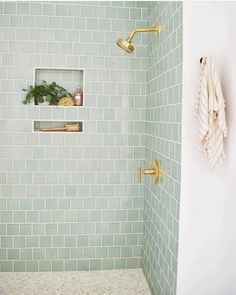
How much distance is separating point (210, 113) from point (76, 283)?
1.52m

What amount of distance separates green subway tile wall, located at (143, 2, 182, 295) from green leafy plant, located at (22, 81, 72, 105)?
25.7 inches

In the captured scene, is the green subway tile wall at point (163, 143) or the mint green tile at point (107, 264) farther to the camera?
the mint green tile at point (107, 264)

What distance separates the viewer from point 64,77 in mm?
2250

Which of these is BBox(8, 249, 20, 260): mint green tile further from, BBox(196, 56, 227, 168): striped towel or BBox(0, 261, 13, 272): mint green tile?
BBox(196, 56, 227, 168): striped towel

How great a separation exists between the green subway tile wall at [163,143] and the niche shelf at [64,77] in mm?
507

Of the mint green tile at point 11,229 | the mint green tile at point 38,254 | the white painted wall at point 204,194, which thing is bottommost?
the mint green tile at point 38,254

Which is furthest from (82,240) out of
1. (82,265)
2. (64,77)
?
(64,77)

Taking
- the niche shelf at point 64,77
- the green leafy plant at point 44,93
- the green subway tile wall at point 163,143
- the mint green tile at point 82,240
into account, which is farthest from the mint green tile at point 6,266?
the niche shelf at point 64,77

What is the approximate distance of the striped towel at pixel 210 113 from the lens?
1.19 m

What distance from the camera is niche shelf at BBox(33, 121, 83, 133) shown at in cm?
220

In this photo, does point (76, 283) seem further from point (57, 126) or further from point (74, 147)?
point (57, 126)

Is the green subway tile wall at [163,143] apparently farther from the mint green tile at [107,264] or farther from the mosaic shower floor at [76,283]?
the mint green tile at [107,264]

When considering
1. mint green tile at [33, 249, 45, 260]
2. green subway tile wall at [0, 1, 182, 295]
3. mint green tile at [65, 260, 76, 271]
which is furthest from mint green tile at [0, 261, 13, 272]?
mint green tile at [65, 260, 76, 271]

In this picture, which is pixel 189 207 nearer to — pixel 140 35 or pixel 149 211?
pixel 149 211
